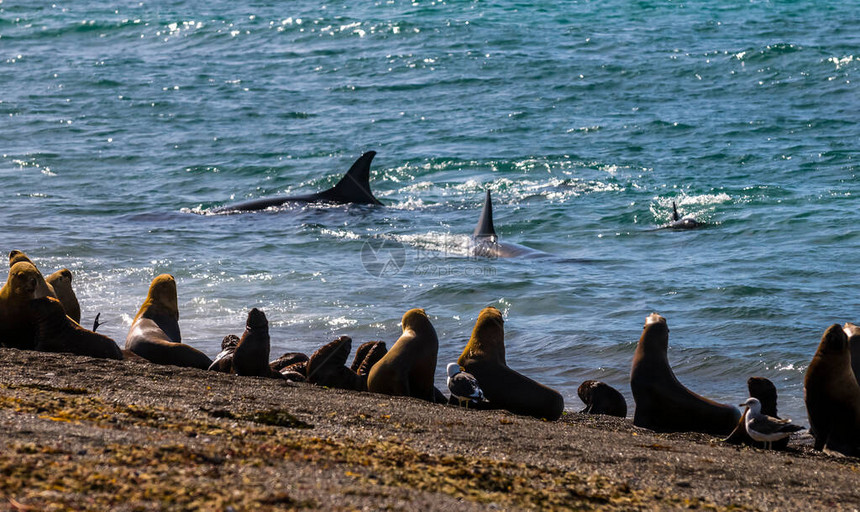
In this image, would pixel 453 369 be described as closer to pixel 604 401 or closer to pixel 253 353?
pixel 604 401

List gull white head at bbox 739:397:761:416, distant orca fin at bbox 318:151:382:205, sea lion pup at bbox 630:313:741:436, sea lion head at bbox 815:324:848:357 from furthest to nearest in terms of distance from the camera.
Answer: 1. distant orca fin at bbox 318:151:382:205
2. sea lion pup at bbox 630:313:741:436
3. sea lion head at bbox 815:324:848:357
4. gull white head at bbox 739:397:761:416

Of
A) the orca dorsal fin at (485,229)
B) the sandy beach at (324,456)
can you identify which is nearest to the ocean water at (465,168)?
the orca dorsal fin at (485,229)

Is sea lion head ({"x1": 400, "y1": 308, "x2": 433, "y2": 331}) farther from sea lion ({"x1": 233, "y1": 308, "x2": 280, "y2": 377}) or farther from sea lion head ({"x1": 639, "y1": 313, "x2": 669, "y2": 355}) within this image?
sea lion head ({"x1": 639, "y1": 313, "x2": 669, "y2": 355})

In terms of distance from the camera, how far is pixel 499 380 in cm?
737

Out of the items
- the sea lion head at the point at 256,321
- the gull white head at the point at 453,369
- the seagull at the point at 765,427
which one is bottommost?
the seagull at the point at 765,427

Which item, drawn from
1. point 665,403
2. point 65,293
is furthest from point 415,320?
point 65,293

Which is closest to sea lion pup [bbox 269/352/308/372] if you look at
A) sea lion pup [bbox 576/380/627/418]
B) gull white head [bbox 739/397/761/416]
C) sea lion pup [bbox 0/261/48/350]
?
sea lion pup [bbox 0/261/48/350]

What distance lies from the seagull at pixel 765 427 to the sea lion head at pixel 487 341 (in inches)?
78.0

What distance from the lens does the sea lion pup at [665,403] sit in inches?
278

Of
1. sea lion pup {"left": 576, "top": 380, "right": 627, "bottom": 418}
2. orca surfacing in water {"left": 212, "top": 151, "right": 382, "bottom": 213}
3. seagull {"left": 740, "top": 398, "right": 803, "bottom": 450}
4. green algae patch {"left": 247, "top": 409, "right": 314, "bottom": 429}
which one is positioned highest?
orca surfacing in water {"left": 212, "top": 151, "right": 382, "bottom": 213}

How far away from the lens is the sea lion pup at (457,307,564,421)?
23.4 feet

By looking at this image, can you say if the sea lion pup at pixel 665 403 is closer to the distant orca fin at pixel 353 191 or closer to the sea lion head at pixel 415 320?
the sea lion head at pixel 415 320

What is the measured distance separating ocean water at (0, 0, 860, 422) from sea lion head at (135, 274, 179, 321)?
657mm

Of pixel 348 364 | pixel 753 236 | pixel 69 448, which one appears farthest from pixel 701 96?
pixel 69 448
